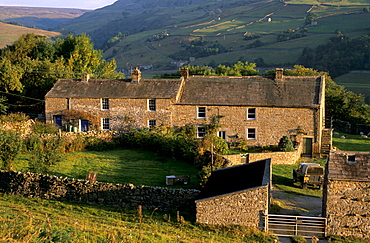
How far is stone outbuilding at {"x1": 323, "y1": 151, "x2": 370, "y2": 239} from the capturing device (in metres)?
20.1

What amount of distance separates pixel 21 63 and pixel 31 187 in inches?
1266

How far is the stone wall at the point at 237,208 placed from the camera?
20.3 meters

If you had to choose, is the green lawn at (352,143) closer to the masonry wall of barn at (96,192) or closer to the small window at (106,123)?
the small window at (106,123)

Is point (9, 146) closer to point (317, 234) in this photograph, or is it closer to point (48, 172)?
point (48, 172)

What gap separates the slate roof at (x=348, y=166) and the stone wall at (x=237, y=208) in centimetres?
321

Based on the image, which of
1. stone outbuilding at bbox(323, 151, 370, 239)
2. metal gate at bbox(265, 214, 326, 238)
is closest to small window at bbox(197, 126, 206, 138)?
metal gate at bbox(265, 214, 326, 238)

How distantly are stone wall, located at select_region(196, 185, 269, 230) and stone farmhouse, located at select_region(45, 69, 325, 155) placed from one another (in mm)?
18842

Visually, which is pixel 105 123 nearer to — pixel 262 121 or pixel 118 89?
pixel 118 89

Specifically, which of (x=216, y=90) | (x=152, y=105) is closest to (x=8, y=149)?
(x=152, y=105)

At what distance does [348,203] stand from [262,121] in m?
18.9

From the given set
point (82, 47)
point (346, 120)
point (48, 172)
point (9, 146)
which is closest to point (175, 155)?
point (48, 172)

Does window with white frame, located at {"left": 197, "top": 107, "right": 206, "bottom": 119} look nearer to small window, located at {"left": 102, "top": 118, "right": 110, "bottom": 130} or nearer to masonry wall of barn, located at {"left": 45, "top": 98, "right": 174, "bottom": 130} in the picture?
masonry wall of barn, located at {"left": 45, "top": 98, "right": 174, "bottom": 130}

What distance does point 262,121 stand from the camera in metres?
38.8

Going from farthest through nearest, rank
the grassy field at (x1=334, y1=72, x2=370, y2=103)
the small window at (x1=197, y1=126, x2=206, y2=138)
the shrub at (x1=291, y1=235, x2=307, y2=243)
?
the grassy field at (x1=334, y1=72, x2=370, y2=103) → the small window at (x1=197, y1=126, x2=206, y2=138) → the shrub at (x1=291, y1=235, x2=307, y2=243)
